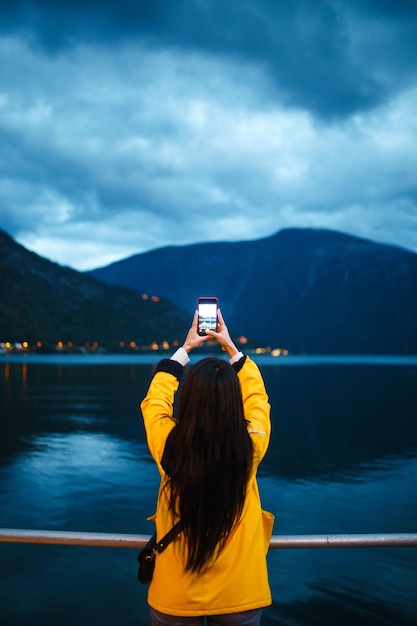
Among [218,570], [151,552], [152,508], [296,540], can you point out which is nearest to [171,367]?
[151,552]

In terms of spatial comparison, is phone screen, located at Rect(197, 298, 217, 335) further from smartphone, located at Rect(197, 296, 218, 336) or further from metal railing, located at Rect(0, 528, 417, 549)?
metal railing, located at Rect(0, 528, 417, 549)

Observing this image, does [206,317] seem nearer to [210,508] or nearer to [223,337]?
[223,337]

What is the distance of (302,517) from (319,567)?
429cm

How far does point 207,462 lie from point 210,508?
22 cm

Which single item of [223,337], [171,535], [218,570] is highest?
[223,337]

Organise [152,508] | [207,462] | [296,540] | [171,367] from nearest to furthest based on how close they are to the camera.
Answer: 1. [207,462]
2. [171,367]
3. [296,540]
4. [152,508]

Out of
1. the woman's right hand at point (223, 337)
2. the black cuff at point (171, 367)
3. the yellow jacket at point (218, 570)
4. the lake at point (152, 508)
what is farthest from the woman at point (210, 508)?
the lake at point (152, 508)

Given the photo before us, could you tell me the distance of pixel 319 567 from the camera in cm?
1103

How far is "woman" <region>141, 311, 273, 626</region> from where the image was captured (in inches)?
91.6

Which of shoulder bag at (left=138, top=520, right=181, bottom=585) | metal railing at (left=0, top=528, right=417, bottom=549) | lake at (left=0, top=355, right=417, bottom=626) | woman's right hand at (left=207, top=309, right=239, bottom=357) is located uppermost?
woman's right hand at (left=207, top=309, right=239, bottom=357)

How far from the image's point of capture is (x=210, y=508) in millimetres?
2352

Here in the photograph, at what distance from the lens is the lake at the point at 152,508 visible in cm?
929

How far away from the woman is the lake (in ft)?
23.9

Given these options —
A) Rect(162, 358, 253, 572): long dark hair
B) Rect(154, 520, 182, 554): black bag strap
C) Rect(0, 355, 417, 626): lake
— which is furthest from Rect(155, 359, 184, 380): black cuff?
Rect(0, 355, 417, 626): lake
